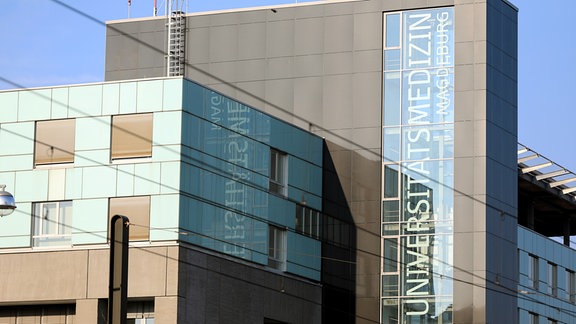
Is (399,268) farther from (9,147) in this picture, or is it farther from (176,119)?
(9,147)

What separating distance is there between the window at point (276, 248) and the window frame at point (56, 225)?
8.42 metres

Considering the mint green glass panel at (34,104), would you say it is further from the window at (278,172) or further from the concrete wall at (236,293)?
the window at (278,172)

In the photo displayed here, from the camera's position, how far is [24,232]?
49.5 m

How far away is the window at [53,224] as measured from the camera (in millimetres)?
49062

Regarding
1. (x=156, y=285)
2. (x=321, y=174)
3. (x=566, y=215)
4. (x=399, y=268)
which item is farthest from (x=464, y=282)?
(x=566, y=215)

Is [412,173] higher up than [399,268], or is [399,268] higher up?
[412,173]

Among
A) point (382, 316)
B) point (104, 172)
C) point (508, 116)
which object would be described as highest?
point (508, 116)

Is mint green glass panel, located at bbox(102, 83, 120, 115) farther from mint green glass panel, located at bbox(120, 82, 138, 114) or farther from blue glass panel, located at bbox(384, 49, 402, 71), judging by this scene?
blue glass panel, located at bbox(384, 49, 402, 71)

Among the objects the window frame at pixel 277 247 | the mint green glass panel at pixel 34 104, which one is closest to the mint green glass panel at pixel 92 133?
the mint green glass panel at pixel 34 104

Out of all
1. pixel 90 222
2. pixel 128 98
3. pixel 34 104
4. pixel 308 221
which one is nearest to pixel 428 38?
pixel 308 221

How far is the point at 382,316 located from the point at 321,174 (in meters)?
6.56

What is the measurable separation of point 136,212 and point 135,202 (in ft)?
1.19

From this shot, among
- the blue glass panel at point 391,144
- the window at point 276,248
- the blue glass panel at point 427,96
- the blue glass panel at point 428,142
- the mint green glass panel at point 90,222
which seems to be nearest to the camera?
the mint green glass panel at point 90,222

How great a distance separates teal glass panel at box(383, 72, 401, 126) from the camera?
57.4 m
